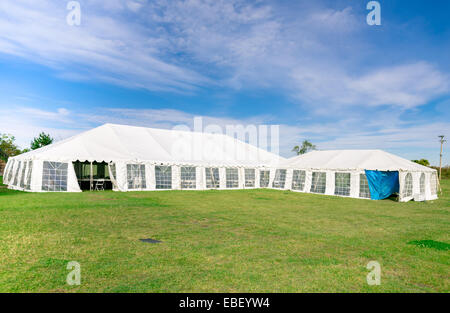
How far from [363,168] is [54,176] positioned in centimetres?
1626

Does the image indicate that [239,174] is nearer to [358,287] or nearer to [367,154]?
[367,154]

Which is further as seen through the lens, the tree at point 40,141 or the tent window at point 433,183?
the tree at point 40,141

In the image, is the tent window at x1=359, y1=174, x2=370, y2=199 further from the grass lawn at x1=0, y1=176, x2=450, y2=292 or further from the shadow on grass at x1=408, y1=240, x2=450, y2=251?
the shadow on grass at x1=408, y1=240, x2=450, y2=251

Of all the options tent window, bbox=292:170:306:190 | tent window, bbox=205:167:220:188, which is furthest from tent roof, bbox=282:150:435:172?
tent window, bbox=205:167:220:188

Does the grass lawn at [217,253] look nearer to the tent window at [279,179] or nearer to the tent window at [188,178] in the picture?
the tent window at [188,178]

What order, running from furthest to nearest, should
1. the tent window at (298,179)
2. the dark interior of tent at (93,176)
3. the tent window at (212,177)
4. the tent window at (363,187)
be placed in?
the tent window at (298,179) → the tent window at (212,177) → the dark interior of tent at (93,176) → the tent window at (363,187)

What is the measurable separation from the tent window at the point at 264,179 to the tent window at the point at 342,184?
5.55 meters

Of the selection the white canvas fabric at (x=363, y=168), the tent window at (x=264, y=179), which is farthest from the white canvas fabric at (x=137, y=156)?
the white canvas fabric at (x=363, y=168)

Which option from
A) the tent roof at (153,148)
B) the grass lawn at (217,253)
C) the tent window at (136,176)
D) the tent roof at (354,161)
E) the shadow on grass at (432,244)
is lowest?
the shadow on grass at (432,244)

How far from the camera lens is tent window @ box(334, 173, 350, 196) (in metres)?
16.5

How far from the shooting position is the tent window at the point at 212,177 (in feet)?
62.0

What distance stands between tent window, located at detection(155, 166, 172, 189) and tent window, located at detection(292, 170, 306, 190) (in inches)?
328

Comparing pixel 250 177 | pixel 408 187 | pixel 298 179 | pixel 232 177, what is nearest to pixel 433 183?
pixel 408 187

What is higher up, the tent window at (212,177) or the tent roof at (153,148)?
the tent roof at (153,148)
